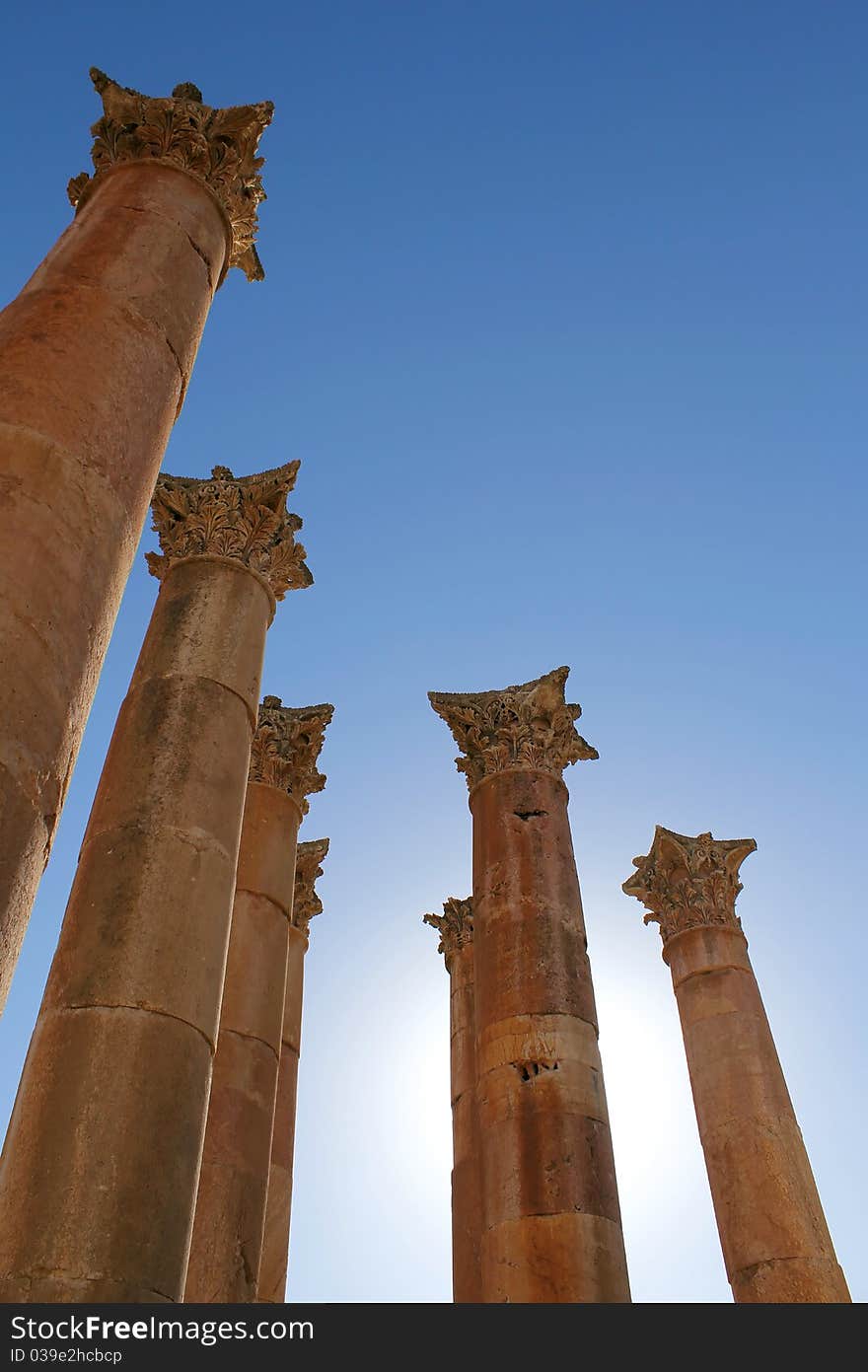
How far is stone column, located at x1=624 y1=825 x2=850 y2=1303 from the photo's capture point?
2172cm

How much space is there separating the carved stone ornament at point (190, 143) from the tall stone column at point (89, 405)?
1.0 inches

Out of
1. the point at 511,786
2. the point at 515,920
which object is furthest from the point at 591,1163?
the point at 511,786

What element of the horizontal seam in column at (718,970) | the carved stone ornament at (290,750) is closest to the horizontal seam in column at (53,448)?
the carved stone ornament at (290,750)

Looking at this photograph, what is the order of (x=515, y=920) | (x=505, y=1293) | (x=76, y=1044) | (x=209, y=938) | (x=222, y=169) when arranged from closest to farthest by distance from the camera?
(x=76, y=1044) → (x=209, y=938) → (x=222, y=169) → (x=505, y=1293) → (x=515, y=920)

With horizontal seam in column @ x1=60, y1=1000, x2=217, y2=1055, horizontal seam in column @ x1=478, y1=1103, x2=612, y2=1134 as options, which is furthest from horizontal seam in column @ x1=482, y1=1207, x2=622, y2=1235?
horizontal seam in column @ x1=60, y1=1000, x2=217, y2=1055

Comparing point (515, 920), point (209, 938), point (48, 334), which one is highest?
point (515, 920)

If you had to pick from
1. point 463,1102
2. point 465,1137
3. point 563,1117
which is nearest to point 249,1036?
point 563,1117

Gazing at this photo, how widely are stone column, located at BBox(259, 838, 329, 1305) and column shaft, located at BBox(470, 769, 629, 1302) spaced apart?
5.79 meters

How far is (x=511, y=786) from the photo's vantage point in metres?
21.9

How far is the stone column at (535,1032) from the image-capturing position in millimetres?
15586

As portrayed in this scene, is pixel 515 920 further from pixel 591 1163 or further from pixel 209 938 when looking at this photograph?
pixel 209 938

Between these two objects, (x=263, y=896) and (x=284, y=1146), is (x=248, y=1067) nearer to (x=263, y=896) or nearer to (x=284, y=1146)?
(x=263, y=896)

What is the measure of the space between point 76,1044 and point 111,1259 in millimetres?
2050

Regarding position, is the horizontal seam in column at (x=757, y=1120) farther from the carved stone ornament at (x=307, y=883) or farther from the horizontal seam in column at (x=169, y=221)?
the horizontal seam in column at (x=169, y=221)
